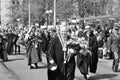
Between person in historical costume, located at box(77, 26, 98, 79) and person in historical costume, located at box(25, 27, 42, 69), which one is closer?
person in historical costume, located at box(77, 26, 98, 79)

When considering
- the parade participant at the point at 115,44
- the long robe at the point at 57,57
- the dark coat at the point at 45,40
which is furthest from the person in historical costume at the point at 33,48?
the long robe at the point at 57,57

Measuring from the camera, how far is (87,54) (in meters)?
10.4

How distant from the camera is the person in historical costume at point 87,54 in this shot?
1019 cm

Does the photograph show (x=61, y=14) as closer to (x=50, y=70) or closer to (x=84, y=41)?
(x=84, y=41)

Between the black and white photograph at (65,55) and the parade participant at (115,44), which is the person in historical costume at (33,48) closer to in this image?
the black and white photograph at (65,55)

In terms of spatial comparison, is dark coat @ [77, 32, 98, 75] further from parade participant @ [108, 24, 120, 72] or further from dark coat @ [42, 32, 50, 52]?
dark coat @ [42, 32, 50, 52]

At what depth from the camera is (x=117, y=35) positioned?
477 inches

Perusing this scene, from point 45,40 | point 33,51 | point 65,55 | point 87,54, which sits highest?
point 65,55

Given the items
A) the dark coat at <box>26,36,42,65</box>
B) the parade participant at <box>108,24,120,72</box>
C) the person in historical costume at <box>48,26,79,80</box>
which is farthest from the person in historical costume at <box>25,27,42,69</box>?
the person in historical costume at <box>48,26,79,80</box>

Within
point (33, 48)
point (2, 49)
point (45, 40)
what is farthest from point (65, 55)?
point (45, 40)

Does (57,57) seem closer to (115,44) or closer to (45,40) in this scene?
(115,44)

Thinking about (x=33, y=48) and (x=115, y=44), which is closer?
(x=115, y=44)

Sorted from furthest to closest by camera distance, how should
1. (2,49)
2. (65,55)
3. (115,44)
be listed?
(2,49) → (115,44) → (65,55)

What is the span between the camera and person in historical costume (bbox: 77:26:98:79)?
10195 millimetres
